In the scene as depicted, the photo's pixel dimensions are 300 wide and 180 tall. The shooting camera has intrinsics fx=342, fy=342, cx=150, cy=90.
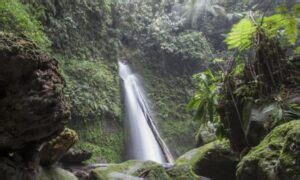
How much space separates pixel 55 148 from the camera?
468cm

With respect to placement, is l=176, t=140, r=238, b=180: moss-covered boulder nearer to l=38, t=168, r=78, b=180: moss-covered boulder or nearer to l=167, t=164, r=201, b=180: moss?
l=167, t=164, r=201, b=180: moss

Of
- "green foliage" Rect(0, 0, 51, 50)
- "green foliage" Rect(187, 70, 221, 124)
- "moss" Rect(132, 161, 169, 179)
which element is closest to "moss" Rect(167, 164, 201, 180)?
"moss" Rect(132, 161, 169, 179)

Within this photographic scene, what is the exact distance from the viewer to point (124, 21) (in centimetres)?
1286

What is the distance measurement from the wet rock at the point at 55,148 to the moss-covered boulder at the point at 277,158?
8.00 feet

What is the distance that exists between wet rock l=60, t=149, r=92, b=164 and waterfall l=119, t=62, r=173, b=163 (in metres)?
3.64

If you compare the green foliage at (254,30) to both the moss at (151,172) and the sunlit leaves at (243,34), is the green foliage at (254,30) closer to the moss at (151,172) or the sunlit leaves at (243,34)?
the sunlit leaves at (243,34)

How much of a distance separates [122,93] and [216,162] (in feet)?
18.5

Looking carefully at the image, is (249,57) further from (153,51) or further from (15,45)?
(153,51)

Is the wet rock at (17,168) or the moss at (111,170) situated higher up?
the wet rock at (17,168)

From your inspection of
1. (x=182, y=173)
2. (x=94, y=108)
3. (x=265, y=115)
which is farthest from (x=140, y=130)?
(x=265, y=115)

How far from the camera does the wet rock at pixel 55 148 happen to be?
4.55 meters

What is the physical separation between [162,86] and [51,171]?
28.0 feet

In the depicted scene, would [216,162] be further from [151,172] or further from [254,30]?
[254,30]

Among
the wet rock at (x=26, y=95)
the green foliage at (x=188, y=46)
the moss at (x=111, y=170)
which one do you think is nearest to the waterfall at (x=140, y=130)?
the green foliage at (x=188, y=46)
